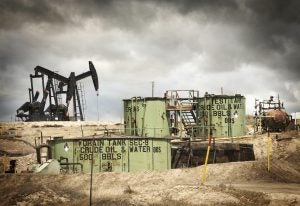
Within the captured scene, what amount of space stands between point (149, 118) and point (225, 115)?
670 centimetres

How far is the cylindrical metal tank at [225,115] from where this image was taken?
30.9 metres

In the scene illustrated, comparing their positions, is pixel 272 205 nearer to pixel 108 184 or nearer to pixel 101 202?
pixel 101 202

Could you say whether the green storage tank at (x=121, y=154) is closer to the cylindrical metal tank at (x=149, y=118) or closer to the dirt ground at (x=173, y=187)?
the dirt ground at (x=173, y=187)

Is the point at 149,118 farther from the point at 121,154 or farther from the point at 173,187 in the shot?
the point at 173,187

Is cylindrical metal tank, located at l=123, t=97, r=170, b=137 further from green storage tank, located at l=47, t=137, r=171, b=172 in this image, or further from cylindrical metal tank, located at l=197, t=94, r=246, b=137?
green storage tank, located at l=47, t=137, r=171, b=172

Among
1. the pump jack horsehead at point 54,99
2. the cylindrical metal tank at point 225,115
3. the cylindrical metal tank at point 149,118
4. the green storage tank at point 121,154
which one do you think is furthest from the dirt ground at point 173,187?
the pump jack horsehead at point 54,99

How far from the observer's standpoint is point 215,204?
455 inches

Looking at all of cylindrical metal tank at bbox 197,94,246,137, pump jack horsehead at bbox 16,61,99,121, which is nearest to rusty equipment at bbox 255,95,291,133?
cylindrical metal tank at bbox 197,94,246,137

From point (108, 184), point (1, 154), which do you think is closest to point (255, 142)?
point (108, 184)

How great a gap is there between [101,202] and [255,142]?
1842 centimetres

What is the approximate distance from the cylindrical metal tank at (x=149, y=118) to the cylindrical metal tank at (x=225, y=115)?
3.95 metres

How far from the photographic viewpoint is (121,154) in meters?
24.0

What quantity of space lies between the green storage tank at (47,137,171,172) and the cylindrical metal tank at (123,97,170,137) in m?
5.31

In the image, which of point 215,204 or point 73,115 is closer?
point 215,204
